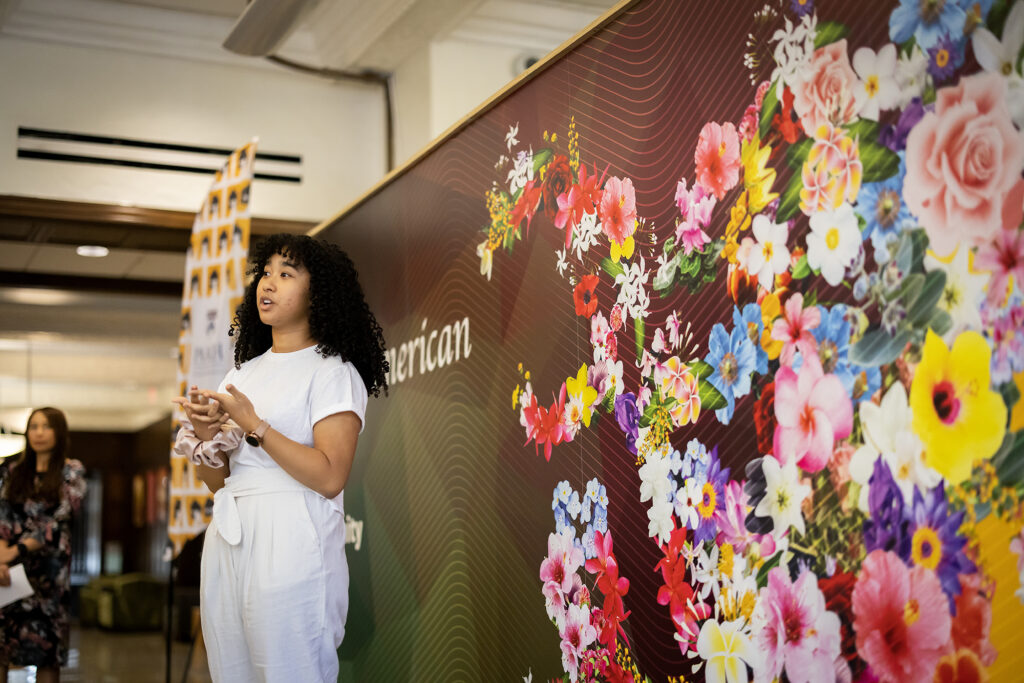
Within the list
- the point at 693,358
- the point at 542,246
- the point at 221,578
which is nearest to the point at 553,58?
the point at 542,246

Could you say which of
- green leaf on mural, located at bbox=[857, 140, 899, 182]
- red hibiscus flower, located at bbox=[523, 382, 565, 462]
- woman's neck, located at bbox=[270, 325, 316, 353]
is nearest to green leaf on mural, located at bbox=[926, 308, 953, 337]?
green leaf on mural, located at bbox=[857, 140, 899, 182]

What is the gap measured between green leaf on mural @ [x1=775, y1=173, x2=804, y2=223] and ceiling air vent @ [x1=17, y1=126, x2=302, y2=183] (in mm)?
3754

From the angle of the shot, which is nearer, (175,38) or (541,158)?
(541,158)

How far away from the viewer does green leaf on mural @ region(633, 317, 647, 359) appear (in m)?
2.02

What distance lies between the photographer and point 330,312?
7.79ft

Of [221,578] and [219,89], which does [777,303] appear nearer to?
[221,578]

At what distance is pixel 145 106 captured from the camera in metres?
4.77

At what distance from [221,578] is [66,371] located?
6.71 metres

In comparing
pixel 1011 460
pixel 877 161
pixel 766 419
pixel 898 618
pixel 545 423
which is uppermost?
pixel 877 161

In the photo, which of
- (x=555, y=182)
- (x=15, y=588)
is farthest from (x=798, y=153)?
(x=15, y=588)

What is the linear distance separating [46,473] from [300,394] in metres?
2.59

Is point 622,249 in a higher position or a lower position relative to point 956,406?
higher

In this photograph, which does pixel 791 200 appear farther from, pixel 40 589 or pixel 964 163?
pixel 40 589

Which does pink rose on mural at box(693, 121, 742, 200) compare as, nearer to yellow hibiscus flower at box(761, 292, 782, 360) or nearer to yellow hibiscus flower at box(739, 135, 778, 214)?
yellow hibiscus flower at box(739, 135, 778, 214)
